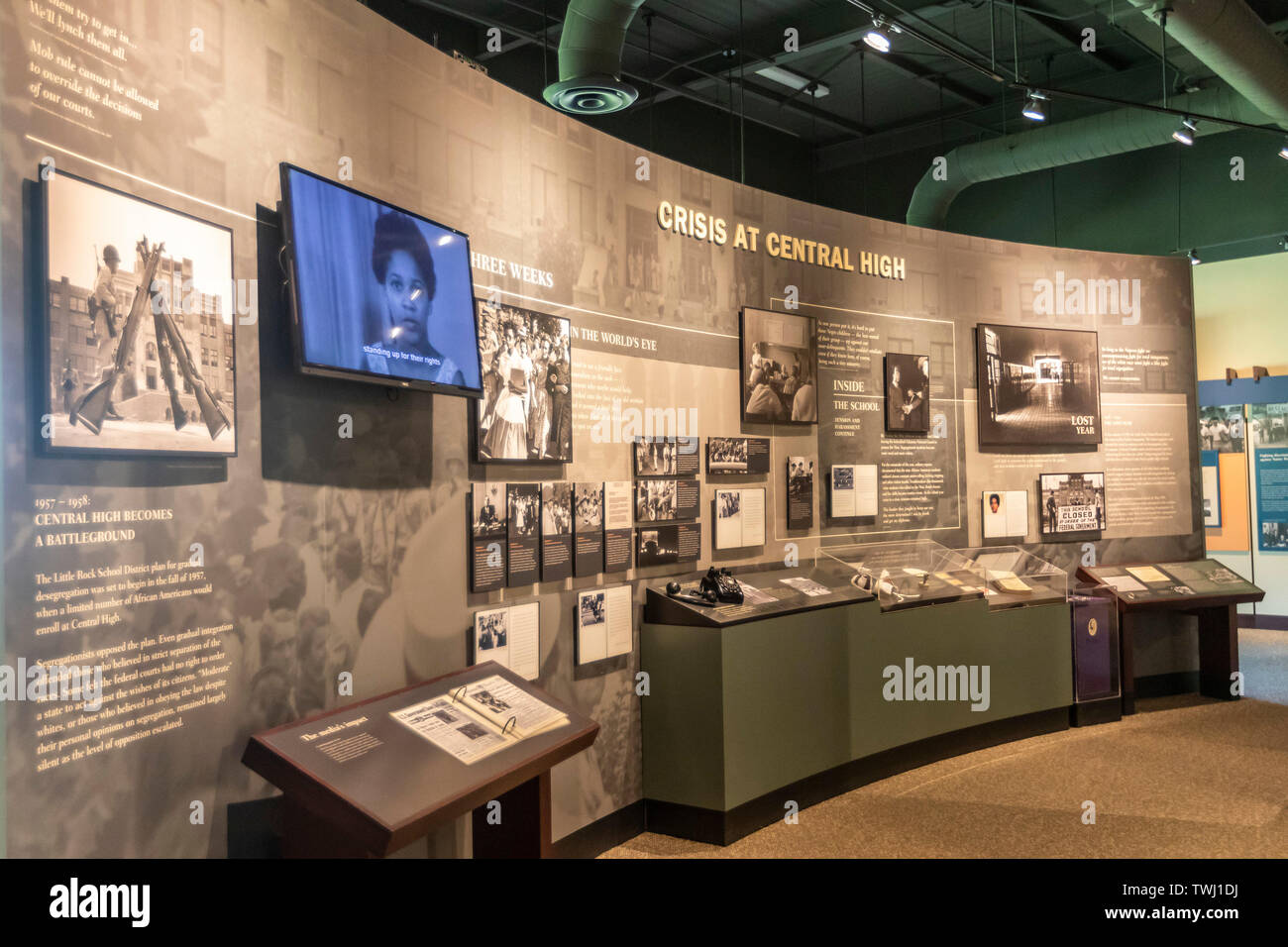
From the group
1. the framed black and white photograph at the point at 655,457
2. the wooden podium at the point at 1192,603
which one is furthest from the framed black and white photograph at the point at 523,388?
the wooden podium at the point at 1192,603

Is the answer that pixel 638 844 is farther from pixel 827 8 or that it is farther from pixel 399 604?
pixel 827 8

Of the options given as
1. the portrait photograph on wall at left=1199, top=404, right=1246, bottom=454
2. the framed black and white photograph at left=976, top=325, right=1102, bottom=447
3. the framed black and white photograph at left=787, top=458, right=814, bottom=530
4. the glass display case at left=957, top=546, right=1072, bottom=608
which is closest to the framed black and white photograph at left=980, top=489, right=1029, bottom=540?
the glass display case at left=957, top=546, right=1072, bottom=608

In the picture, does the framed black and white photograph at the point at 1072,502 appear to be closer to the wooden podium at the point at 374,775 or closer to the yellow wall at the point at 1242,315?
the yellow wall at the point at 1242,315

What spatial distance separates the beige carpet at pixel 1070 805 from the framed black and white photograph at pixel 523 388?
6.23ft

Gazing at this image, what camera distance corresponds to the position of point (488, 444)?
150 inches

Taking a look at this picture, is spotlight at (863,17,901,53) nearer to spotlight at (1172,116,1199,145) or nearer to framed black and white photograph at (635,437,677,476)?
framed black and white photograph at (635,437,677,476)

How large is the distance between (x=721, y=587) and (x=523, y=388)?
4.82 feet

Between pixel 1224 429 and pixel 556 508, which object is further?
pixel 1224 429

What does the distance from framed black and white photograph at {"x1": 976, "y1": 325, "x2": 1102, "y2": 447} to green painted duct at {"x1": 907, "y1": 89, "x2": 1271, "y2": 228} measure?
2.61 m

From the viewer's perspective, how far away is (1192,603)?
7055mm

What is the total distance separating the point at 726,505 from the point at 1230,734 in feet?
12.5

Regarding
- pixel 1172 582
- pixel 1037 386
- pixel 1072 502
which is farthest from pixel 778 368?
pixel 1172 582

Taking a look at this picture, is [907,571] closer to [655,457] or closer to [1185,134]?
[655,457]
